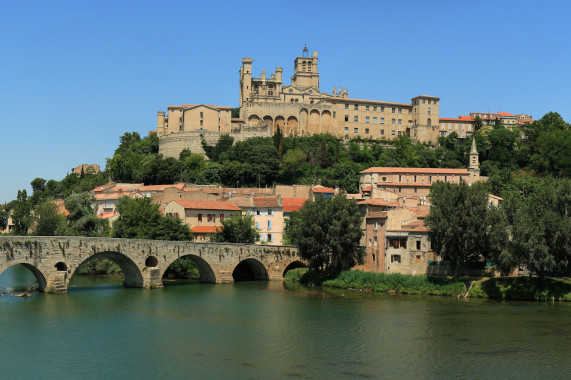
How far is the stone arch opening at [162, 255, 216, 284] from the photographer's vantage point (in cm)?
5084

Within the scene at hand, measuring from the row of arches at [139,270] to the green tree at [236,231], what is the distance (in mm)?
2017

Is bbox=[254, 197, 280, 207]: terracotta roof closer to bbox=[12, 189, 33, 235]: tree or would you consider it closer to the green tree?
the green tree

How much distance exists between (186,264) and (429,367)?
31.2 metres

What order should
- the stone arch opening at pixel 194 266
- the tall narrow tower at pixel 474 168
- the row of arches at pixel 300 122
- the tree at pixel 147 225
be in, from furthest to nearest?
1. the row of arches at pixel 300 122
2. the tall narrow tower at pixel 474 168
3. the tree at pixel 147 225
4. the stone arch opening at pixel 194 266

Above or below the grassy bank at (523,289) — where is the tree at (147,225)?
above

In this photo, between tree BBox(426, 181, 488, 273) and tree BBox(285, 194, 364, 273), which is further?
tree BBox(285, 194, 364, 273)

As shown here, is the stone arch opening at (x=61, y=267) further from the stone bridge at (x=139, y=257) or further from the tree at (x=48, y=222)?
the tree at (x=48, y=222)

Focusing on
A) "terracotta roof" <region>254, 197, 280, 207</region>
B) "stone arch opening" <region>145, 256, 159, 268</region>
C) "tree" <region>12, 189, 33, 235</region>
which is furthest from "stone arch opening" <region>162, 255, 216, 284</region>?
"tree" <region>12, 189, 33, 235</region>

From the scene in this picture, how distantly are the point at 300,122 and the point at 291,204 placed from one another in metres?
37.5

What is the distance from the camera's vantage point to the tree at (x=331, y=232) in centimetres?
4912

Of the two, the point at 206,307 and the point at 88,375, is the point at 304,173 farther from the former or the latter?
the point at 88,375

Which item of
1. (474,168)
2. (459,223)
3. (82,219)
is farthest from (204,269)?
(474,168)

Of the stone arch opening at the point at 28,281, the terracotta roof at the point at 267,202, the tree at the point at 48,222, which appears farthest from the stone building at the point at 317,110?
the stone arch opening at the point at 28,281

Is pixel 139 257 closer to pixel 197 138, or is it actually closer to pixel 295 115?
pixel 197 138
